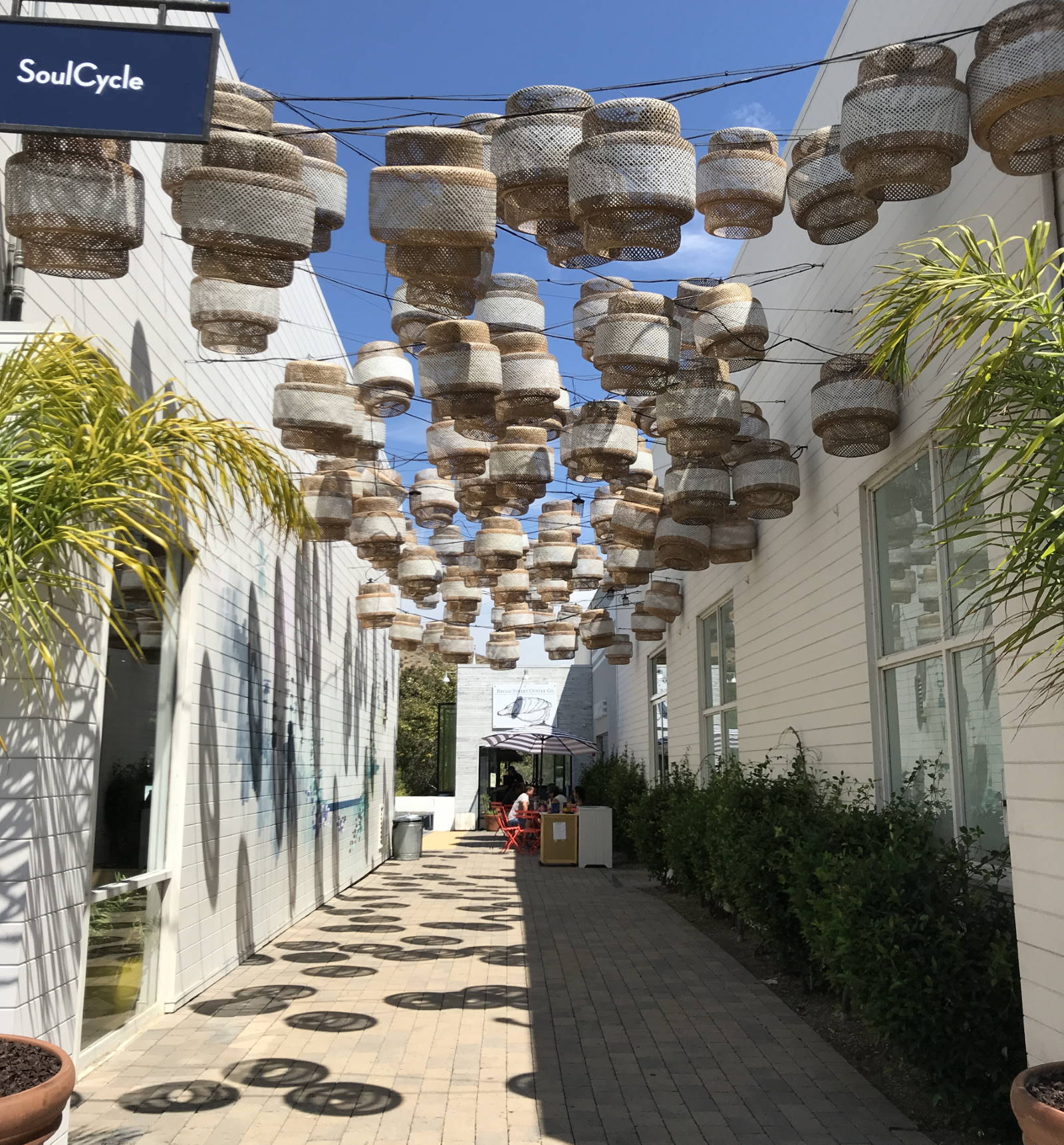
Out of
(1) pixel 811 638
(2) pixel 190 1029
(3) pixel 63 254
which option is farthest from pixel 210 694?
(1) pixel 811 638

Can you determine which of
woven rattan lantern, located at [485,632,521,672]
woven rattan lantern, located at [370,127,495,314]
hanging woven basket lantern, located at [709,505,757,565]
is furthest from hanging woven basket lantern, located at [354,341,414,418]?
woven rattan lantern, located at [485,632,521,672]

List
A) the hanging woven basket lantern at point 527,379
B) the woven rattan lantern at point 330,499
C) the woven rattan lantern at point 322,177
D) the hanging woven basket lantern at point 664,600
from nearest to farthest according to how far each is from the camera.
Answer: the woven rattan lantern at point 322,177
the hanging woven basket lantern at point 527,379
the woven rattan lantern at point 330,499
the hanging woven basket lantern at point 664,600

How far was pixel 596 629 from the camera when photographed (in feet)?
49.6

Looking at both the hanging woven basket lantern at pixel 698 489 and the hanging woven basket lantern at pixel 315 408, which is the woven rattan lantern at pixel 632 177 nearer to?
the hanging woven basket lantern at pixel 315 408

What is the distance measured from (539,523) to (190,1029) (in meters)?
5.42

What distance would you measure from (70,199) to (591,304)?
3608mm

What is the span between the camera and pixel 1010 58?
4.07 meters

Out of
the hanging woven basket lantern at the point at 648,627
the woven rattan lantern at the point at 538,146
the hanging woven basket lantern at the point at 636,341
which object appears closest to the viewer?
the woven rattan lantern at the point at 538,146

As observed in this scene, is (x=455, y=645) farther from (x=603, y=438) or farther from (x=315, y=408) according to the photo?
(x=315, y=408)

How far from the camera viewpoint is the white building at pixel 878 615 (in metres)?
4.32

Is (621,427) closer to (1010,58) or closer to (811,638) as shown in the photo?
(811,638)

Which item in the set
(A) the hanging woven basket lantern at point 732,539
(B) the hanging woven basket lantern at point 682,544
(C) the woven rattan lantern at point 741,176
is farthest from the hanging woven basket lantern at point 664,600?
(C) the woven rattan lantern at point 741,176

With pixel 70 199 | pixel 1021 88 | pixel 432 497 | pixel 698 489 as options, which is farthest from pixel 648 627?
pixel 70 199

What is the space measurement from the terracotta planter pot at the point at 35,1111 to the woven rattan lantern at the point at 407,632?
11.7 metres
